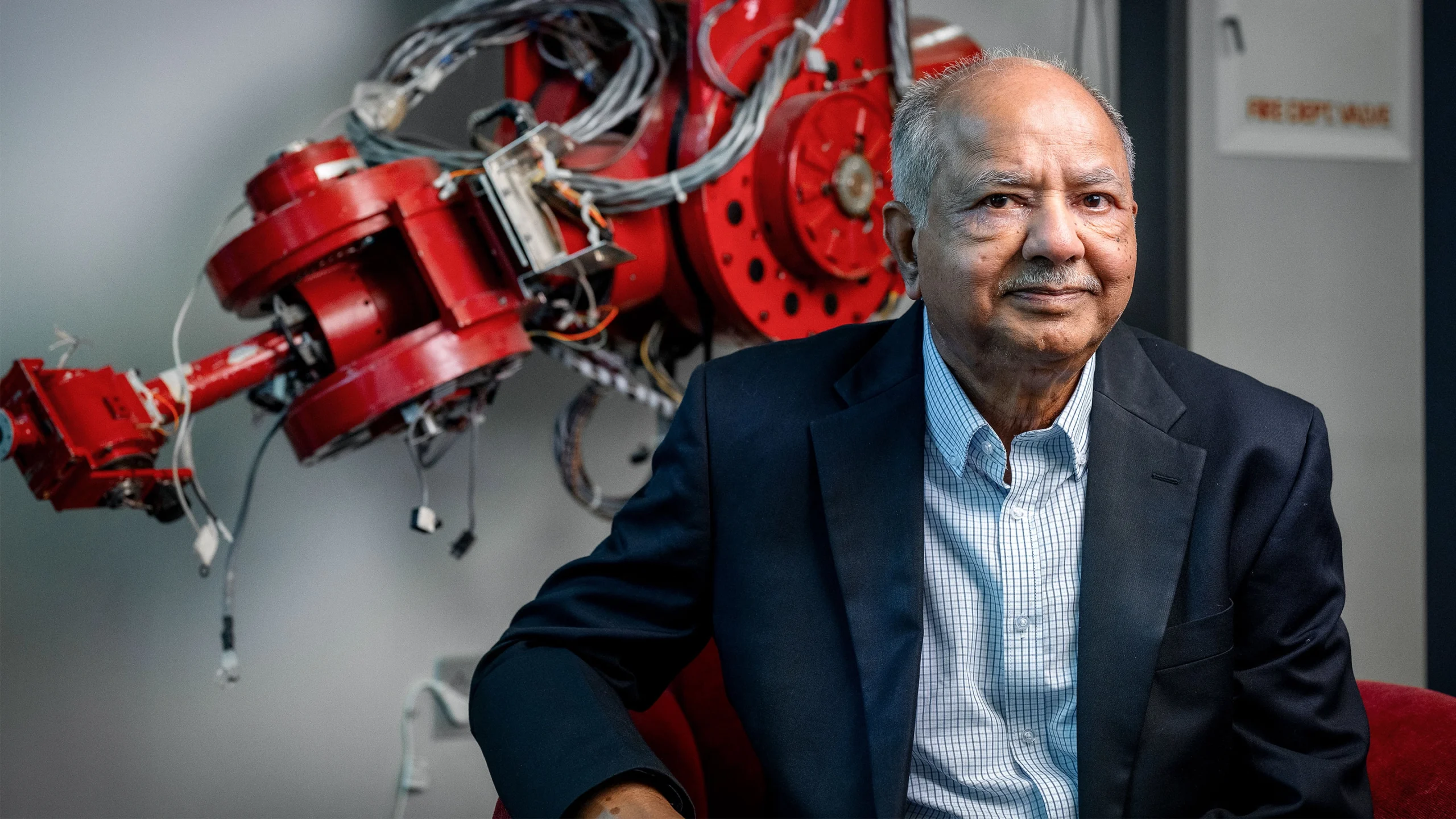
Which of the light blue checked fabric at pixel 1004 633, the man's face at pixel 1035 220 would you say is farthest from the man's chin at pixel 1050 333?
the light blue checked fabric at pixel 1004 633

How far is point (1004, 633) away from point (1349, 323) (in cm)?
165

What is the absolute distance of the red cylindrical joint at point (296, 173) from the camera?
1324 mm

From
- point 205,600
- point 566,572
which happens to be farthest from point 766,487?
point 205,600

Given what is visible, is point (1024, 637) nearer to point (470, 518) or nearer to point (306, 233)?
point (306, 233)

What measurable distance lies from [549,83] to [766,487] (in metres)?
0.80

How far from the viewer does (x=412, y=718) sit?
1.84 metres

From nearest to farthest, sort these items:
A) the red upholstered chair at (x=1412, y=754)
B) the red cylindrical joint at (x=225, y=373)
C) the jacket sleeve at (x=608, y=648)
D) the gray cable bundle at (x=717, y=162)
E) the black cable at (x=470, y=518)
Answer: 1. the jacket sleeve at (x=608, y=648)
2. the red upholstered chair at (x=1412, y=754)
3. the red cylindrical joint at (x=225, y=373)
4. the gray cable bundle at (x=717, y=162)
5. the black cable at (x=470, y=518)

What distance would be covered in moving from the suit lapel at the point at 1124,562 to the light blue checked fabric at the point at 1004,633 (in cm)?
3

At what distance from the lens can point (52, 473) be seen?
3.97 ft

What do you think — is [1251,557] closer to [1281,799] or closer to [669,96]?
[1281,799]

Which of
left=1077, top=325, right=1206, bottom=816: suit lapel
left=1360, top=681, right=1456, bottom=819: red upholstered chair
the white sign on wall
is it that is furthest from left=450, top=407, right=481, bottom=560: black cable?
the white sign on wall

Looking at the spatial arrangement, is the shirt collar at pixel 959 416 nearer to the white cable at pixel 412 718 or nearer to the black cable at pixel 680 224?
the black cable at pixel 680 224

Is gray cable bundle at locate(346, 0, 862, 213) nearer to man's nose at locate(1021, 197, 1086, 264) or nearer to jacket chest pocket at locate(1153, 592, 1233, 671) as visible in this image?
man's nose at locate(1021, 197, 1086, 264)

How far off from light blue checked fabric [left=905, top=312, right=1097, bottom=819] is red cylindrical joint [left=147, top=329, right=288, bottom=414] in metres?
0.81
